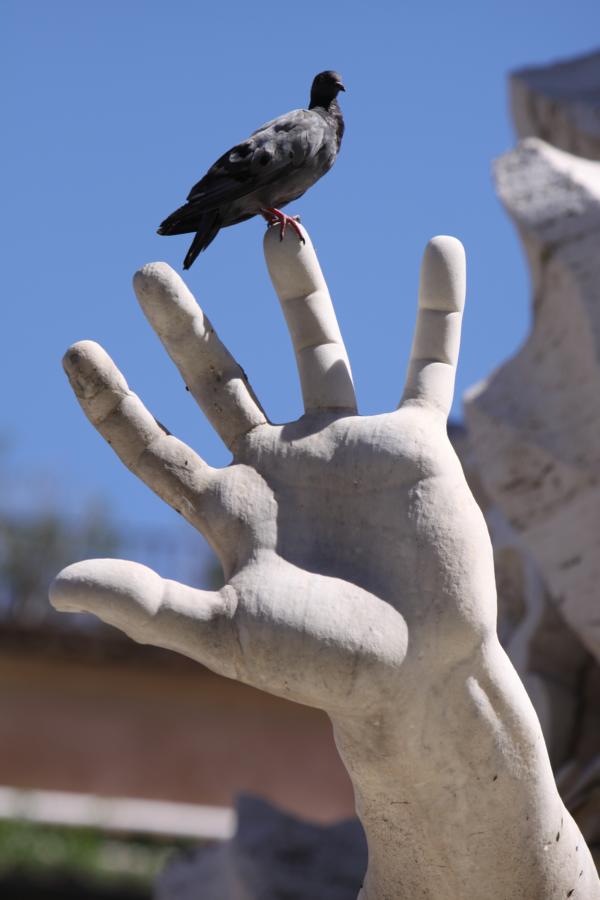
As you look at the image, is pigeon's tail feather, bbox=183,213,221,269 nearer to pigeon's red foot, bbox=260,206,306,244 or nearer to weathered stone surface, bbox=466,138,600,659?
pigeon's red foot, bbox=260,206,306,244

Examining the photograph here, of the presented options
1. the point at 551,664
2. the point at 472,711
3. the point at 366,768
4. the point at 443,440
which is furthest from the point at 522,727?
the point at 551,664

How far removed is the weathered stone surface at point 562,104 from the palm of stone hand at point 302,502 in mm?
3830

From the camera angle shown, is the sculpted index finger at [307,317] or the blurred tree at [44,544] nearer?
the sculpted index finger at [307,317]

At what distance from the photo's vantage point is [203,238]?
13.1 feet

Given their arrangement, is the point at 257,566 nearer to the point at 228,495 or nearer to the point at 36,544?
the point at 228,495

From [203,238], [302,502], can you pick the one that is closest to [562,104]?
[203,238]

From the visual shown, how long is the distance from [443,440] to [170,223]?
2.88ft

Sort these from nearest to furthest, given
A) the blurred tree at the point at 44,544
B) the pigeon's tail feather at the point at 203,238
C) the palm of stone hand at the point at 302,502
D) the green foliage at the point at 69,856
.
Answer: the palm of stone hand at the point at 302,502 → the pigeon's tail feather at the point at 203,238 → the green foliage at the point at 69,856 → the blurred tree at the point at 44,544

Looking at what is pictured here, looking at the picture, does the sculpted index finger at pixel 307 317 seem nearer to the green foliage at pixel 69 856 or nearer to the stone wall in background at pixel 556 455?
the stone wall in background at pixel 556 455

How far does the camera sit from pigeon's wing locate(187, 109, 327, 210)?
3973 millimetres

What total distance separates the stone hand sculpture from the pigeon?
0.11 m

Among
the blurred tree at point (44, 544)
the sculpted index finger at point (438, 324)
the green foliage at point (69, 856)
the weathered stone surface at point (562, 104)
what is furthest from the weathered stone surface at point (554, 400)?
the blurred tree at point (44, 544)

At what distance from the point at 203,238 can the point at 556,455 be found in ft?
8.07

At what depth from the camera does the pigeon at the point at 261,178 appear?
157 inches
